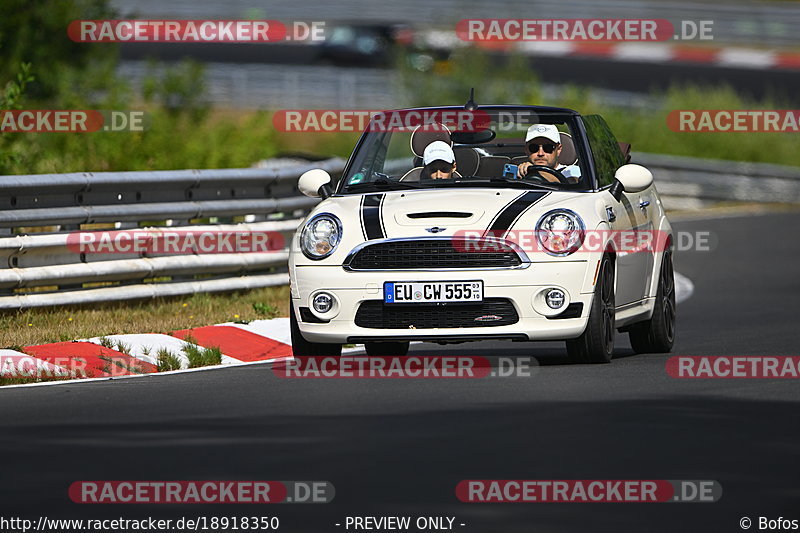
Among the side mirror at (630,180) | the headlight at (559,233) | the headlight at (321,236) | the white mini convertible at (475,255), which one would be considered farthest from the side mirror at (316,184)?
the side mirror at (630,180)

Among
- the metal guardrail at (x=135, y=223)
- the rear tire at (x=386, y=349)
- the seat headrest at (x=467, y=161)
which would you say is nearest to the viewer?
the seat headrest at (x=467, y=161)

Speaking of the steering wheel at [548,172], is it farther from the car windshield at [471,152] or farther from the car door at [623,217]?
the car door at [623,217]

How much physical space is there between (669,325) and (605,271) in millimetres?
1681

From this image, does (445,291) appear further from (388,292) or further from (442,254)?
(388,292)

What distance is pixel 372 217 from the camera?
11.0 meters

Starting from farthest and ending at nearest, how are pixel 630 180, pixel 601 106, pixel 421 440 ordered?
pixel 601 106 → pixel 630 180 → pixel 421 440

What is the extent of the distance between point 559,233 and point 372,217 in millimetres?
1115

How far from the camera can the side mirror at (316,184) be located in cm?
1180

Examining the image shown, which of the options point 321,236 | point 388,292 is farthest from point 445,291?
point 321,236

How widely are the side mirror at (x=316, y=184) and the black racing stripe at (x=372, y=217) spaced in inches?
21.9

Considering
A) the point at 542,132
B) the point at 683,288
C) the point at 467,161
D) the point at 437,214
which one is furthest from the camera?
the point at 683,288

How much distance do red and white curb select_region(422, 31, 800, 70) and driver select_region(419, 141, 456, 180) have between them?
3264 centimetres

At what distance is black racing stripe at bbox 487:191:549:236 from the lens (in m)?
10.7

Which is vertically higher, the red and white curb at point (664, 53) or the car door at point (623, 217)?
the red and white curb at point (664, 53)
